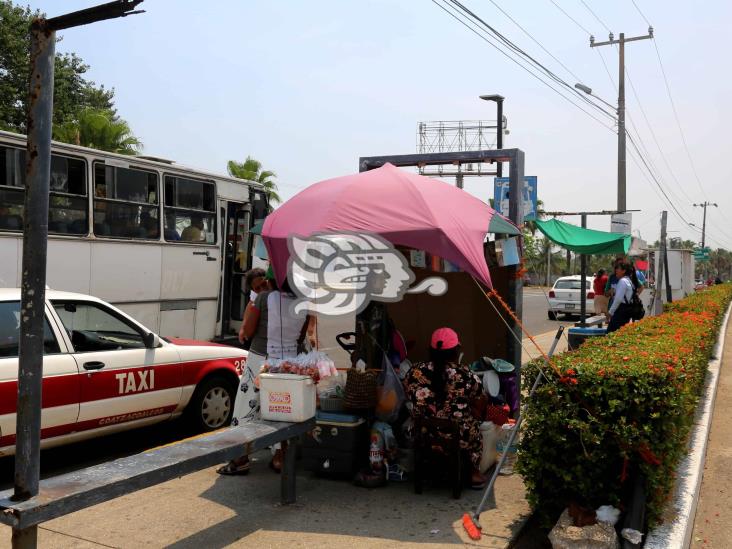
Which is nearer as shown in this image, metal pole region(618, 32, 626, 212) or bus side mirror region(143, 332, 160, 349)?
bus side mirror region(143, 332, 160, 349)

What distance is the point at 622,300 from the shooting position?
1158 cm

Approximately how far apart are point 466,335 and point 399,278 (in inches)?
47.7

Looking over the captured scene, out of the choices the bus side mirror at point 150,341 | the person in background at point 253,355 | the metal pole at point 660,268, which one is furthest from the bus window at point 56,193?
the metal pole at point 660,268

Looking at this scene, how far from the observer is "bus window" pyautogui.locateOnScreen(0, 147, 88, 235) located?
8.44 metres

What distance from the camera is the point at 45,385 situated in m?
5.59

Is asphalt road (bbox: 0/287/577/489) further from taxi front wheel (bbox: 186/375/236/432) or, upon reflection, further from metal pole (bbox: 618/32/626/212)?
metal pole (bbox: 618/32/626/212)

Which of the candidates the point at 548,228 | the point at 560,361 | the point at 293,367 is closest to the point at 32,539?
the point at 293,367

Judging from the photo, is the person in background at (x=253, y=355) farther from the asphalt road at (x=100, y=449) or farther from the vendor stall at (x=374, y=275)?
the asphalt road at (x=100, y=449)

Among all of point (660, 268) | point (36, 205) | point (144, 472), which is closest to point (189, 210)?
point (144, 472)

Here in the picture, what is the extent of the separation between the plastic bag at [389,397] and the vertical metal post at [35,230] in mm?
3094

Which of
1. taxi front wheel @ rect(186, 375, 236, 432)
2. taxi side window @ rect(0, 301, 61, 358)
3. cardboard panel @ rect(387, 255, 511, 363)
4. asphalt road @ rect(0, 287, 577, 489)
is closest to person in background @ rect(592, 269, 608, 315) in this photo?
asphalt road @ rect(0, 287, 577, 489)

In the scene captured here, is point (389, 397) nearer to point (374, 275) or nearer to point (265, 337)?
point (265, 337)

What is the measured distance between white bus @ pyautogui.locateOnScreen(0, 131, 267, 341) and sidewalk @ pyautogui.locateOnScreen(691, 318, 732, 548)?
7383mm

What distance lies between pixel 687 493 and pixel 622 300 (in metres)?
6.73
